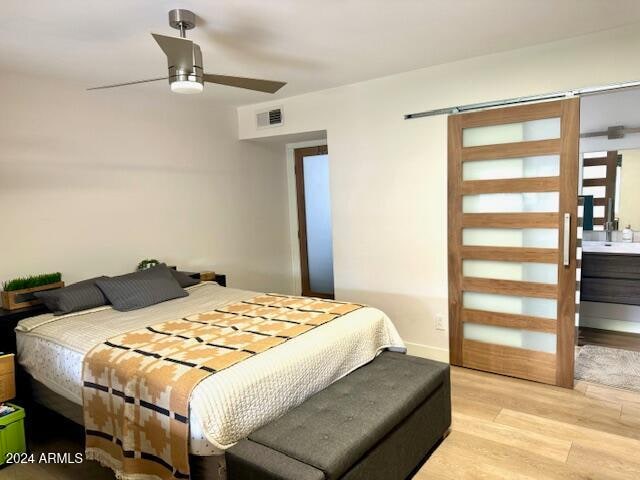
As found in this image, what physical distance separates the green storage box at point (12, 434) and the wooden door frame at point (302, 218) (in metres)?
3.38

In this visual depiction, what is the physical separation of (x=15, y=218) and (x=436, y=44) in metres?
3.21

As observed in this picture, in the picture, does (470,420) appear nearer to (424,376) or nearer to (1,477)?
(424,376)

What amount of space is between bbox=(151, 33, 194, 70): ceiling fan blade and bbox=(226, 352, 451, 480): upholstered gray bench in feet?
5.86

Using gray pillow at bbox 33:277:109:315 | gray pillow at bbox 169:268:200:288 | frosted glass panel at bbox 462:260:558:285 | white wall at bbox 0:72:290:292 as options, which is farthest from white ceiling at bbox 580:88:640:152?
gray pillow at bbox 33:277:109:315

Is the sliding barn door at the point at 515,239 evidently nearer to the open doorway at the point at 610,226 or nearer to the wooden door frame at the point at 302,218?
the open doorway at the point at 610,226

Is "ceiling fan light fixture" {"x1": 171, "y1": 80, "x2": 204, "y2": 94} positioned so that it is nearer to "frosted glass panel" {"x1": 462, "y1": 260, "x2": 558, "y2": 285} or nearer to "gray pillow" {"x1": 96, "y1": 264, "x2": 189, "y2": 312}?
"gray pillow" {"x1": 96, "y1": 264, "x2": 189, "y2": 312}

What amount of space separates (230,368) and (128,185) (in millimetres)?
2510

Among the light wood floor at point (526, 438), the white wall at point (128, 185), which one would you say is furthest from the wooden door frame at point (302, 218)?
the light wood floor at point (526, 438)

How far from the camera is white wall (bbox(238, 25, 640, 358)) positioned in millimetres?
3180

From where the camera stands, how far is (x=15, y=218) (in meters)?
3.18

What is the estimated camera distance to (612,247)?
4219 millimetres

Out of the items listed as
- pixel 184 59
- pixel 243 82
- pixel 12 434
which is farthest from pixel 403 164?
pixel 12 434

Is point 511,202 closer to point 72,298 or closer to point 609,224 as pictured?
point 609,224

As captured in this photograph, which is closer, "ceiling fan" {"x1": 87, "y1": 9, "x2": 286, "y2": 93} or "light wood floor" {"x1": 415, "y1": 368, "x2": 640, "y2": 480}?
"ceiling fan" {"x1": 87, "y1": 9, "x2": 286, "y2": 93}
